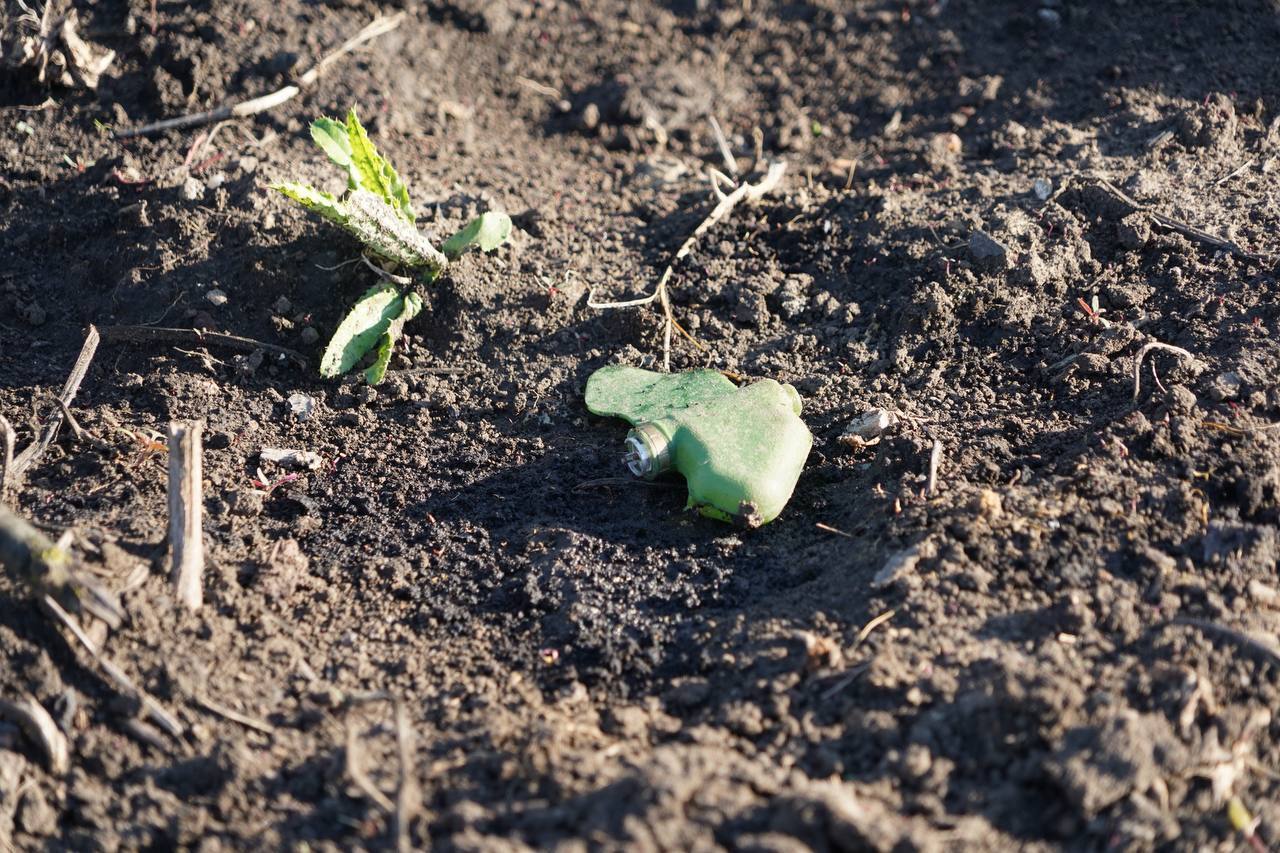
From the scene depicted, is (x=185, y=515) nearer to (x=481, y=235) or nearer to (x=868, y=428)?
(x=481, y=235)

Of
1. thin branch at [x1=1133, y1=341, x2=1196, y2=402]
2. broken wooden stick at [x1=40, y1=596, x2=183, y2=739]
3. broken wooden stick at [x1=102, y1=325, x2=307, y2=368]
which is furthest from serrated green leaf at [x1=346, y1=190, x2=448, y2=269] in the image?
thin branch at [x1=1133, y1=341, x2=1196, y2=402]

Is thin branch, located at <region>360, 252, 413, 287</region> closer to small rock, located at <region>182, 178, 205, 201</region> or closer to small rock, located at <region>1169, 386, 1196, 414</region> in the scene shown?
Result: small rock, located at <region>182, 178, 205, 201</region>

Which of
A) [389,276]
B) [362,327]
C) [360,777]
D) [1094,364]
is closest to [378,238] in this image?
[389,276]

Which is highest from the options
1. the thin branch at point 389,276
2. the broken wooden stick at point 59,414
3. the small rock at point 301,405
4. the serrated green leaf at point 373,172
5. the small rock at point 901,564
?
the serrated green leaf at point 373,172

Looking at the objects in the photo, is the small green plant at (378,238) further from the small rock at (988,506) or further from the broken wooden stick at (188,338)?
the small rock at (988,506)

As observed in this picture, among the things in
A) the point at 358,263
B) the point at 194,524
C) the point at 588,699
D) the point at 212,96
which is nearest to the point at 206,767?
the point at 194,524

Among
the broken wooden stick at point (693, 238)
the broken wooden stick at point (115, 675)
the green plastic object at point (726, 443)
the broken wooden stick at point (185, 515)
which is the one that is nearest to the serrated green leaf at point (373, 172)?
the broken wooden stick at point (693, 238)
